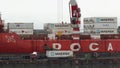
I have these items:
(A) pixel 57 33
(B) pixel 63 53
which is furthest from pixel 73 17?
(B) pixel 63 53

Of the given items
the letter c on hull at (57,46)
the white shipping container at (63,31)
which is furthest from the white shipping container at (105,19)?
the letter c on hull at (57,46)

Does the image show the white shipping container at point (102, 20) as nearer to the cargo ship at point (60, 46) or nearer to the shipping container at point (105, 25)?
the shipping container at point (105, 25)

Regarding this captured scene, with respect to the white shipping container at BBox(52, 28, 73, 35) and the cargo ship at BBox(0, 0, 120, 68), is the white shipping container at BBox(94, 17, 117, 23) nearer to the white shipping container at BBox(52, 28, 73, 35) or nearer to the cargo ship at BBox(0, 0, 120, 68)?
the cargo ship at BBox(0, 0, 120, 68)

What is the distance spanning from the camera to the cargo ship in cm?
6127

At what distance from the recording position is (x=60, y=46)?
219 ft

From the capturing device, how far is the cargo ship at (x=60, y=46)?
61269mm

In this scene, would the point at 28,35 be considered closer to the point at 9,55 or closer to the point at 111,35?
the point at 9,55

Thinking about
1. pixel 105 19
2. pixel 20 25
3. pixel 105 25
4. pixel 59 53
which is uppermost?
pixel 105 19

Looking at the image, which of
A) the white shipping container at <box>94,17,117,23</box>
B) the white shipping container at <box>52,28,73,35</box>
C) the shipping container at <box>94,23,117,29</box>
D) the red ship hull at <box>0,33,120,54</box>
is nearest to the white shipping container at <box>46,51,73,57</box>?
the red ship hull at <box>0,33,120,54</box>

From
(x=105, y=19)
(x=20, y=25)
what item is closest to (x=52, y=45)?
(x=20, y=25)

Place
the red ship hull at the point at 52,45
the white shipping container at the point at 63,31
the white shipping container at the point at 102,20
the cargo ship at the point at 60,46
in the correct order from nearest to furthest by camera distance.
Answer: the cargo ship at the point at 60,46 → the red ship hull at the point at 52,45 → the white shipping container at the point at 63,31 → the white shipping container at the point at 102,20

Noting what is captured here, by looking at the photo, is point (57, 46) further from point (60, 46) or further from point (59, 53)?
point (59, 53)

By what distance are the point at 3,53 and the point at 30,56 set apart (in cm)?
531

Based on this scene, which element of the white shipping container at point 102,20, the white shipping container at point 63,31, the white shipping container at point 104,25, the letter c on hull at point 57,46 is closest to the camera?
the letter c on hull at point 57,46
